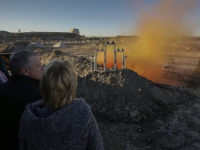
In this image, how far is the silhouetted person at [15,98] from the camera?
6.07 feet

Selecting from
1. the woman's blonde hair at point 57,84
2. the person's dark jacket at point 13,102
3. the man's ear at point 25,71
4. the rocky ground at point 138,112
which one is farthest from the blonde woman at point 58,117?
the rocky ground at point 138,112

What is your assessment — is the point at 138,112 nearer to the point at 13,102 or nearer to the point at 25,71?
the point at 25,71

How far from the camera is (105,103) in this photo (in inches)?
292

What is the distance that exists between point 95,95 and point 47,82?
661 centimetres

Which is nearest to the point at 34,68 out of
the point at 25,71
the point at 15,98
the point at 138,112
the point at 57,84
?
the point at 25,71

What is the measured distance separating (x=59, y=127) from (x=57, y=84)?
392 mm

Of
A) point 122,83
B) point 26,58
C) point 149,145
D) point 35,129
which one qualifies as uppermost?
point 26,58

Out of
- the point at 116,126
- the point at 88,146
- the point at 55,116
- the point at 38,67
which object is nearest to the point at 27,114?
the point at 55,116

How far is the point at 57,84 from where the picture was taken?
51.3 inches

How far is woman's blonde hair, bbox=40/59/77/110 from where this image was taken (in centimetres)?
131

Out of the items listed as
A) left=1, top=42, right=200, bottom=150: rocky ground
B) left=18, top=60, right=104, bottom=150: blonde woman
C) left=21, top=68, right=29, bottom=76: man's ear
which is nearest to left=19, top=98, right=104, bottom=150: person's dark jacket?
left=18, top=60, right=104, bottom=150: blonde woman

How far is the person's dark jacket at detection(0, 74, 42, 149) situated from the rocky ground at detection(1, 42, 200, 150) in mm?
3967

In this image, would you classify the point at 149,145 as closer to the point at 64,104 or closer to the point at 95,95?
the point at 95,95

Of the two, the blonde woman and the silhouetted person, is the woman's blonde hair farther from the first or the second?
the silhouetted person
